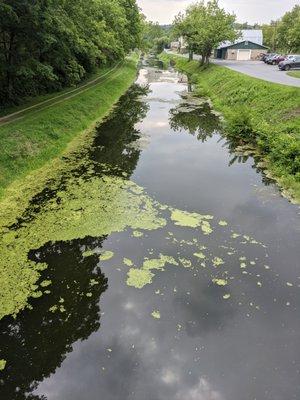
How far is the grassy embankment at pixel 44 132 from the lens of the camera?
17.0 m

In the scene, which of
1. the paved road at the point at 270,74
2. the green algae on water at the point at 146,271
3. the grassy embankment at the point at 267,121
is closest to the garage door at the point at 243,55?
the paved road at the point at 270,74

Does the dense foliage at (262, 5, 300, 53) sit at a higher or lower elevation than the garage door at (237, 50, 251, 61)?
higher

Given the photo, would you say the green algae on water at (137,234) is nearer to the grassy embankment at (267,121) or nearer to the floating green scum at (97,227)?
the floating green scum at (97,227)

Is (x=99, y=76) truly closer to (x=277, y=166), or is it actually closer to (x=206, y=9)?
(x=206, y=9)

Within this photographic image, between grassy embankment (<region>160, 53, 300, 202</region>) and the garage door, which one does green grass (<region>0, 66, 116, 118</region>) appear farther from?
the garage door

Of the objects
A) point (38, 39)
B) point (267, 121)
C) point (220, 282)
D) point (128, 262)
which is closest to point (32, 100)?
point (38, 39)

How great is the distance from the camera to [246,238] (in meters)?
12.3

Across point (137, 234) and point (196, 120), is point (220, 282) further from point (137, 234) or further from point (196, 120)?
point (196, 120)

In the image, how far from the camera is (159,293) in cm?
977

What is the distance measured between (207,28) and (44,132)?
150ft

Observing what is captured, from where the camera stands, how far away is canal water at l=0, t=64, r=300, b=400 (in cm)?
743

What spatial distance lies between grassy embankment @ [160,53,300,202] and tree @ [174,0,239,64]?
18501 millimetres

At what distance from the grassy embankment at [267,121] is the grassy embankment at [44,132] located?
34.7 ft

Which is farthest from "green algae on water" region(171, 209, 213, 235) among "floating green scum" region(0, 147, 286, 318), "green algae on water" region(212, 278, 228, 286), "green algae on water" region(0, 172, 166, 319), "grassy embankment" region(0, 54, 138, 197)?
"grassy embankment" region(0, 54, 138, 197)
